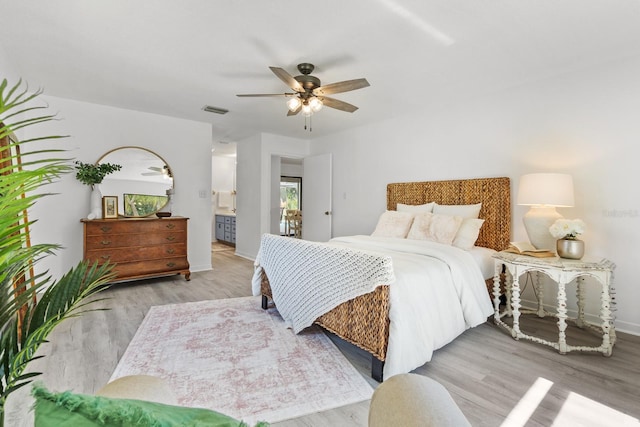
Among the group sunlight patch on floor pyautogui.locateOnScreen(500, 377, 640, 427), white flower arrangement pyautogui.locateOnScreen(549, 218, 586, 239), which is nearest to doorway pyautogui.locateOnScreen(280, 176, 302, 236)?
white flower arrangement pyautogui.locateOnScreen(549, 218, 586, 239)

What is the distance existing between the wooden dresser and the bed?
1.67 m

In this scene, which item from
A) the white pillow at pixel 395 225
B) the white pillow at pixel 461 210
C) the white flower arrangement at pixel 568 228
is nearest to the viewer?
the white flower arrangement at pixel 568 228

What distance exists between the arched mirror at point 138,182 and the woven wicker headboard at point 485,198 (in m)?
3.70

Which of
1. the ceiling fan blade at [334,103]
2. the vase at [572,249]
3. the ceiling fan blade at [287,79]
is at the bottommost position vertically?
the vase at [572,249]

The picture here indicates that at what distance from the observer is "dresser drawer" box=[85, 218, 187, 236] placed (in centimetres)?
371

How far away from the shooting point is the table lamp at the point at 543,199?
2630 mm

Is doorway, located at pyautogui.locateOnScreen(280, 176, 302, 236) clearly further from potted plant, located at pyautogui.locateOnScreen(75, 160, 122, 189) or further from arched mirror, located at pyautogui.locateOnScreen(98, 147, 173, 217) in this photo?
potted plant, located at pyautogui.locateOnScreen(75, 160, 122, 189)

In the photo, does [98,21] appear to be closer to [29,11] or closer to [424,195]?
[29,11]

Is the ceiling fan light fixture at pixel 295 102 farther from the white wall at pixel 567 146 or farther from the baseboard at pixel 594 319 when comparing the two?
the baseboard at pixel 594 319

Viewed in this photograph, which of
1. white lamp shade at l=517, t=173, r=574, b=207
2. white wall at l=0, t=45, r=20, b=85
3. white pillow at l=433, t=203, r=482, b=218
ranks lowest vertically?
white pillow at l=433, t=203, r=482, b=218

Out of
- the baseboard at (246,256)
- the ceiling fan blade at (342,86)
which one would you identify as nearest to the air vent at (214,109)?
the ceiling fan blade at (342,86)

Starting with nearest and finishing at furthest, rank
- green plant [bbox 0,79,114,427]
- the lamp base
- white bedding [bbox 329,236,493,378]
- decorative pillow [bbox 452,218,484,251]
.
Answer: green plant [bbox 0,79,114,427], white bedding [bbox 329,236,493,378], the lamp base, decorative pillow [bbox 452,218,484,251]

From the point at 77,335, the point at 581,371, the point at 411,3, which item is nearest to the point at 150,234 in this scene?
the point at 77,335

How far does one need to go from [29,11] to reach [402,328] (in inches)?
128
